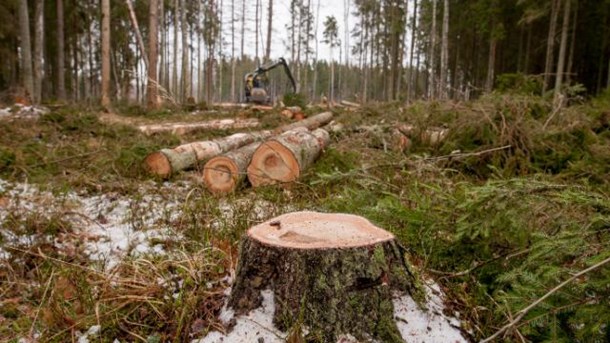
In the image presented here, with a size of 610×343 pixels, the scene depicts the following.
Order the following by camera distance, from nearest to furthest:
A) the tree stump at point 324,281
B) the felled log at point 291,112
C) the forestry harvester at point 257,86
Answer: the tree stump at point 324,281, the felled log at point 291,112, the forestry harvester at point 257,86

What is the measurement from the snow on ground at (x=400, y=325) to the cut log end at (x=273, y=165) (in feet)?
8.55

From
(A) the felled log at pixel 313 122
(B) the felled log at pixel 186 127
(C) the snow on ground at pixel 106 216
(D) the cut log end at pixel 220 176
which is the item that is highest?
(A) the felled log at pixel 313 122

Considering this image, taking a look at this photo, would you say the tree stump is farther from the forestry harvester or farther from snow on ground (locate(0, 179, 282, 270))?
the forestry harvester

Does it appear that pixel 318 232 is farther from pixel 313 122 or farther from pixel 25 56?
pixel 25 56

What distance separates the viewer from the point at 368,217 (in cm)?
280

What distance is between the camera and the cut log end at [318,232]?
1.83 metres

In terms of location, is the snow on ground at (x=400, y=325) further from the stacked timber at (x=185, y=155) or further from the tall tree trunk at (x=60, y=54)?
the tall tree trunk at (x=60, y=54)

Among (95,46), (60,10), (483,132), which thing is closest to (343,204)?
(483,132)

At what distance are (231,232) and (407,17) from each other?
3072cm

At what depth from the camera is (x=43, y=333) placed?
1.93 m

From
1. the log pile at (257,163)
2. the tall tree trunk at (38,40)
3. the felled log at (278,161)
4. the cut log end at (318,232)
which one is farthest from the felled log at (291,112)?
the cut log end at (318,232)

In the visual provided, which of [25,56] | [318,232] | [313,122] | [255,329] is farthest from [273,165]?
[25,56]

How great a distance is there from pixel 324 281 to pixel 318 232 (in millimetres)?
288

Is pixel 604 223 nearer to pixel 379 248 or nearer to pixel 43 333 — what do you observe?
pixel 379 248
